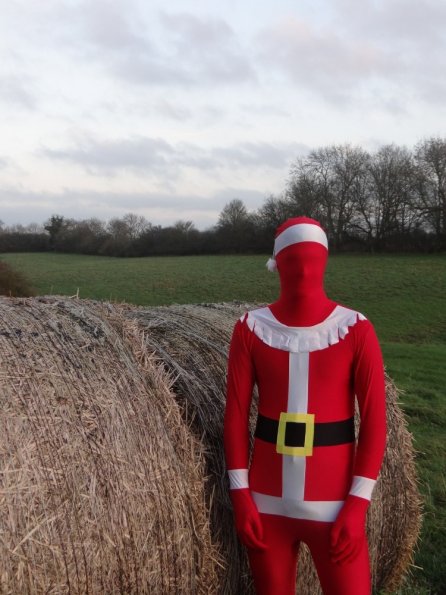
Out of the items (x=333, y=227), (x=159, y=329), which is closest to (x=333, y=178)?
(x=333, y=227)

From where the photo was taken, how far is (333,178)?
48750 mm

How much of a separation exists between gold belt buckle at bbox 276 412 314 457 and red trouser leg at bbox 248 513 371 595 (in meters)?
0.29

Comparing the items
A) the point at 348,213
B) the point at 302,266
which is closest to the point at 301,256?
the point at 302,266

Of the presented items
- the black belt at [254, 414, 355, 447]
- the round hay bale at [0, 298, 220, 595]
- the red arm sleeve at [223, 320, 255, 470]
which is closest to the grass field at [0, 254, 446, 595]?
the round hay bale at [0, 298, 220, 595]

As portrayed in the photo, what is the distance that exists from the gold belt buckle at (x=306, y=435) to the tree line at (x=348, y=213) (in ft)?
131

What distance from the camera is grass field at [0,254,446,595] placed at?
468cm

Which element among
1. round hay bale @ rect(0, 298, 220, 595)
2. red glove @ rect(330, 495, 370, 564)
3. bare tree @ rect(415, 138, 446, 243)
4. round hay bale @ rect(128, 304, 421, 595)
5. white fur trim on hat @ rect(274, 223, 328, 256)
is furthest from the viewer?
bare tree @ rect(415, 138, 446, 243)

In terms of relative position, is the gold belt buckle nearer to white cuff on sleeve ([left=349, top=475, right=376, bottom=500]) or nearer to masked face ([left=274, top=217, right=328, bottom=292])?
white cuff on sleeve ([left=349, top=475, right=376, bottom=500])

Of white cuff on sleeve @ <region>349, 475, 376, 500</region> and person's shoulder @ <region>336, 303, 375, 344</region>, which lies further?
person's shoulder @ <region>336, 303, 375, 344</region>

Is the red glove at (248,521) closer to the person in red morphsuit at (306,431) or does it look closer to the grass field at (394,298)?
the person in red morphsuit at (306,431)

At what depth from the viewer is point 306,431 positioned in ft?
8.07

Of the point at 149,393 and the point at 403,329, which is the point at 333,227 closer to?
the point at 403,329

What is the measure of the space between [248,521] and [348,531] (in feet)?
1.38

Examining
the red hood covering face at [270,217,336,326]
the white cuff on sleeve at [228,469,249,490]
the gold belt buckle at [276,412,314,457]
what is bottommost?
the white cuff on sleeve at [228,469,249,490]
